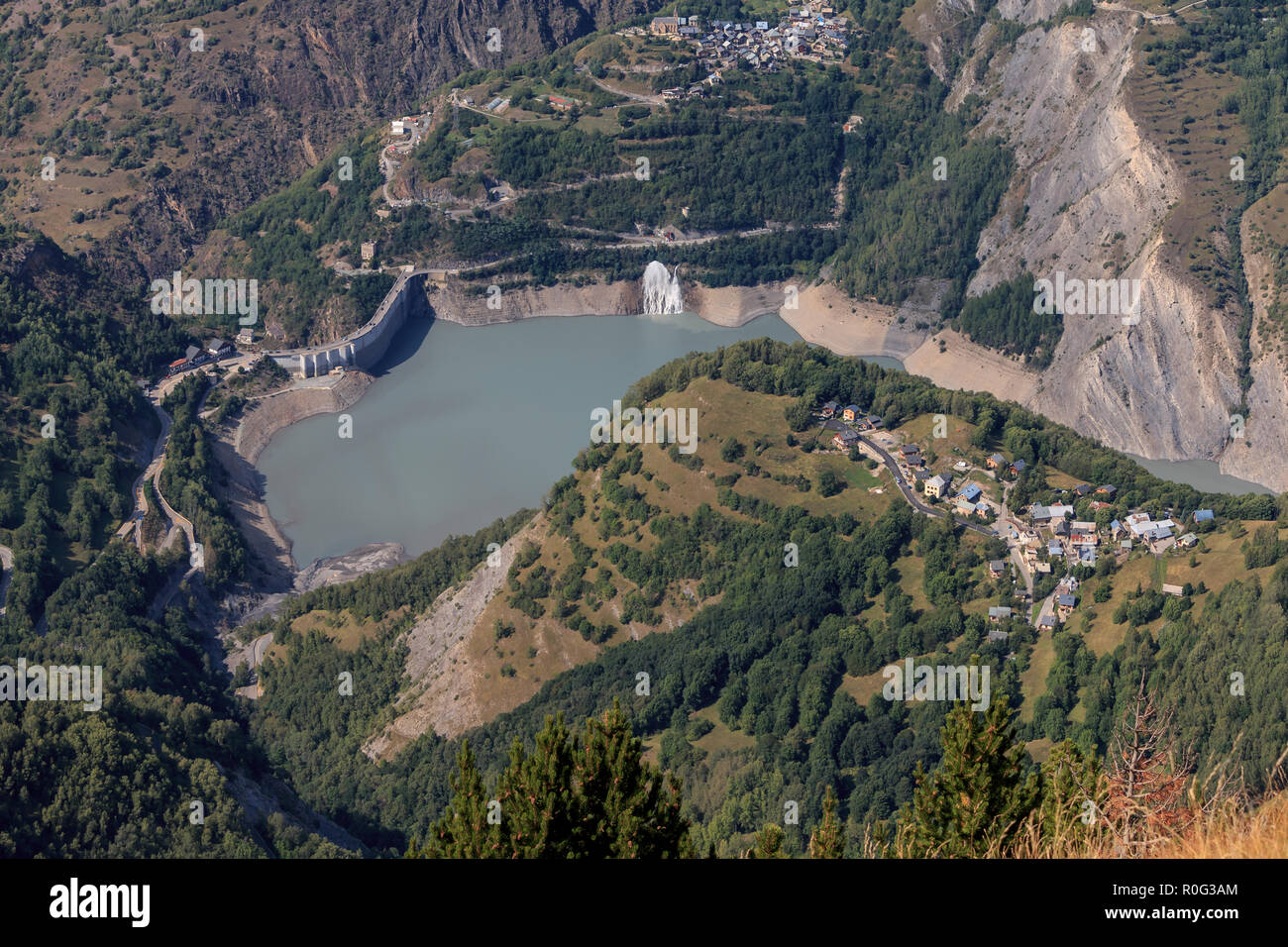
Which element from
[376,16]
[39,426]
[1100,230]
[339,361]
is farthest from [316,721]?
[376,16]

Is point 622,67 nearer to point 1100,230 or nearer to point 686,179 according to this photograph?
point 686,179

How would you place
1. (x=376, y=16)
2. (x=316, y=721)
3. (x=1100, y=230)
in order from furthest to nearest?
1. (x=376, y=16)
2. (x=1100, y=230)
3. (x=316, y=721)

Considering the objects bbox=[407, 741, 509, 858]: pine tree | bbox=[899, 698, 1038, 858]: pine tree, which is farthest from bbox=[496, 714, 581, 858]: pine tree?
bbox=[899, 698, 1038, 858]: pine tree

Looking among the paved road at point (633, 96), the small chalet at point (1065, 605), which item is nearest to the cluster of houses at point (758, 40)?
the paved road at point (633, 96)

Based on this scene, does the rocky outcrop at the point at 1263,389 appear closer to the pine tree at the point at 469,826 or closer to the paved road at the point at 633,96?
the paved road at the point at 633,96

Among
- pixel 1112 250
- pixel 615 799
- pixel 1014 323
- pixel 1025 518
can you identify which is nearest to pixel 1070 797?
pixel 615 799

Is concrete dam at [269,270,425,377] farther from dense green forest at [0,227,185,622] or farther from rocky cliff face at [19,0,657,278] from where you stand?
rocky cliff face at [19,0,657,278]
